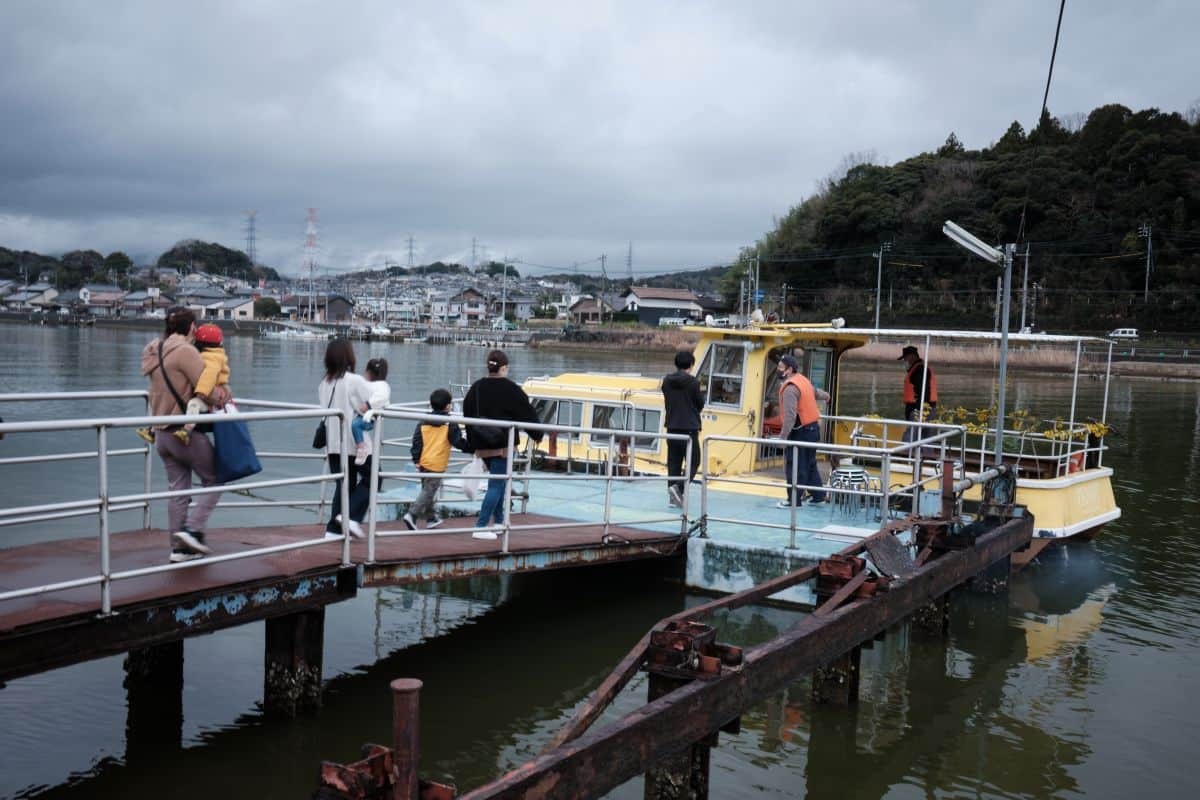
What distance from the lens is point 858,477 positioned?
12.2m

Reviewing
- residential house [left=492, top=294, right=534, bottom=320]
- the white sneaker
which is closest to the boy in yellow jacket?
the white sneaker

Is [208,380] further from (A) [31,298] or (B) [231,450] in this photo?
(A) [31,298]

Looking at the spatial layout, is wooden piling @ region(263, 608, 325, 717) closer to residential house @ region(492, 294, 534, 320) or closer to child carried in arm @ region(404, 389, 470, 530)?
child carried in arm @ region(404, 389, 470, 530)

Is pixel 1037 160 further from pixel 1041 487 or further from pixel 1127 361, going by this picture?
pixel 1041 487

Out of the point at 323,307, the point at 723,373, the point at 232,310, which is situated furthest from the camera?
the point at 323,307

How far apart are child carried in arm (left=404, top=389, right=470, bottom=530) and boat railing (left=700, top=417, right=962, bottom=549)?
2.56 m

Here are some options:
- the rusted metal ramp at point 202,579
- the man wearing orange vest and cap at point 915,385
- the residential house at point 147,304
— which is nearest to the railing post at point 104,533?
the rusted metal ramp at point 202,579

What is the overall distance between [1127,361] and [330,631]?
67.2m

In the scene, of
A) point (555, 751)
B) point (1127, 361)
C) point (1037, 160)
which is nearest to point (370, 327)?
point (1037, 160)

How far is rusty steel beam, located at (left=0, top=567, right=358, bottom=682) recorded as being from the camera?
17.9ft

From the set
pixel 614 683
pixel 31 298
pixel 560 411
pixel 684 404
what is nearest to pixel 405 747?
pixel 614 683

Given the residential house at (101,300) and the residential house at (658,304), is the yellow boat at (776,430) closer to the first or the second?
the residential house at (658,304)

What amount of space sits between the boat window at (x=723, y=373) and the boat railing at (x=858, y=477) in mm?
1005

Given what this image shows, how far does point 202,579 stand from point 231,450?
0.88m
